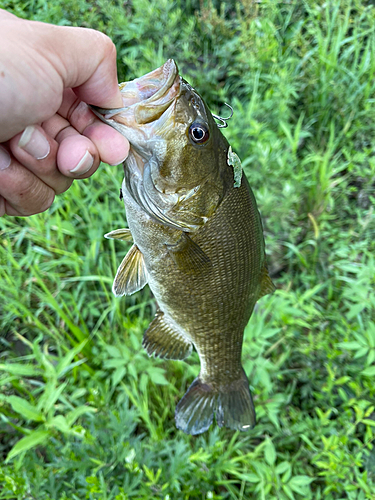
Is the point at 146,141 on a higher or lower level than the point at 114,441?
higher

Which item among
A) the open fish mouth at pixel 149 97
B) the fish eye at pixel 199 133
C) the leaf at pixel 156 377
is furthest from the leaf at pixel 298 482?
the open fish mouth at pixel 149 97

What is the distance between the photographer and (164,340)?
1660 millimetres

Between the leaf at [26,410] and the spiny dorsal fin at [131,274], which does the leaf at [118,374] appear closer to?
the leaf at [26,410]

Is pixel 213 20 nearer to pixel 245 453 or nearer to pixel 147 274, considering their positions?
pixel 147 274

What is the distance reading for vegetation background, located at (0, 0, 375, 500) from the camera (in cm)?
185

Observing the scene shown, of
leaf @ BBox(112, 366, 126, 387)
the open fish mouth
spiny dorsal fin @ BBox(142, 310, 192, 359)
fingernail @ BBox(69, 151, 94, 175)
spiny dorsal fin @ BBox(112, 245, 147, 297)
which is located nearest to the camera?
the open fish mouth

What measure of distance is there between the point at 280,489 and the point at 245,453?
28 centimetres

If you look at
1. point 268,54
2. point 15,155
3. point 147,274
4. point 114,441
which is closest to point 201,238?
point 147,274

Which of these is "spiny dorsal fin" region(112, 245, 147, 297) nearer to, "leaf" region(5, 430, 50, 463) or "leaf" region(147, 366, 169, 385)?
"leaf" region(147, 366, 169, 385)

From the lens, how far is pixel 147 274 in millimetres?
1478

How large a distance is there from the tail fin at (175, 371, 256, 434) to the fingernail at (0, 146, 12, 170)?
122 centimetres

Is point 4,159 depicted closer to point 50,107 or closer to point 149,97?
point 50,107

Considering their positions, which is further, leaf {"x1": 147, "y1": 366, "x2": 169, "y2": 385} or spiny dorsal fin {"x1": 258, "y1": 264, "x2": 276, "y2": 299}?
leaf {"x1": 147, "y1": 366, "x2": 169, "y2": 385}

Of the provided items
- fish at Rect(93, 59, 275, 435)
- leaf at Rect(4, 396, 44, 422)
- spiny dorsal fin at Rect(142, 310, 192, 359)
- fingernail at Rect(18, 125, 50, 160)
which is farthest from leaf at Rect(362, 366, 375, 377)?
fingernail at Rect(18, 125, 50, 160)
